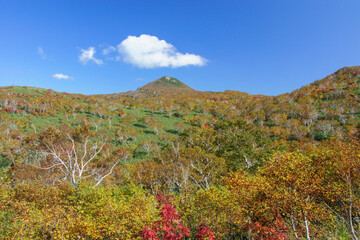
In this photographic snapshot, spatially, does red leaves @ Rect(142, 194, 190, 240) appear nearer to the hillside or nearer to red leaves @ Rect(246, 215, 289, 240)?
the hillside

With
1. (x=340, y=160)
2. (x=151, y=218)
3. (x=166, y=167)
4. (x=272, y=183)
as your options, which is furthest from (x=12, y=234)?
(x=166, y=167)

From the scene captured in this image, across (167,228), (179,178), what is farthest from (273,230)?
(179,178)

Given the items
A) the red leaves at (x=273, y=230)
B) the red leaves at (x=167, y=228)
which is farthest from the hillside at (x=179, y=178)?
the red leaves at (x=167, y=228)

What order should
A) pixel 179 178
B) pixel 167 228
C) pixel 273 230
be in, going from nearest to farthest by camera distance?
1. pixel 273 230
2. pixel 167 228
3. pixel 179 178

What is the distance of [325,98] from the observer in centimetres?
12325

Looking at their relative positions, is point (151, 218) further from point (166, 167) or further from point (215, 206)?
point (166, 167)

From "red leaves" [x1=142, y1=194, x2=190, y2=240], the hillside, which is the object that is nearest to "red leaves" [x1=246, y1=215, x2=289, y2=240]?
the hillside

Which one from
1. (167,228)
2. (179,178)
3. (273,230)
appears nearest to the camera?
(273,230)

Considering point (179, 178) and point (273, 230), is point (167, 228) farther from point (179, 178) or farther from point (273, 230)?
point (179, 178)

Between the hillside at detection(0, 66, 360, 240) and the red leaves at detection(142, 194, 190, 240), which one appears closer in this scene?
the red leaves at detection(142, 194, 190, 240)

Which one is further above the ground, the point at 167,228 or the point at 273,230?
the point at 273,230

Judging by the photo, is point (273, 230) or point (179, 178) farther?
point (179, 178)

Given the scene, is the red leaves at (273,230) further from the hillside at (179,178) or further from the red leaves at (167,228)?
the red leaves at (167,228)

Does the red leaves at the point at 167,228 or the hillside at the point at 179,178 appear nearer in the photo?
the red leaves at the point at 167,228
